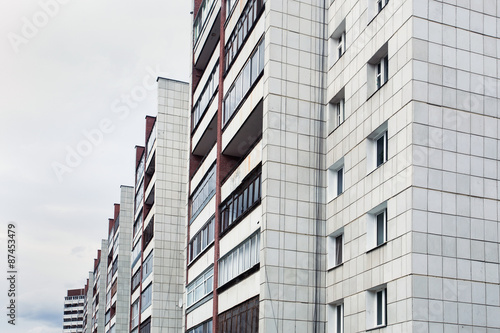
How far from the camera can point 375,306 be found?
24828mm

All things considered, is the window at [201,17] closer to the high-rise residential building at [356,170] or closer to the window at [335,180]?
the high-rise residential building at [356,170]

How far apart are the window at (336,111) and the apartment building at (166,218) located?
23.1m

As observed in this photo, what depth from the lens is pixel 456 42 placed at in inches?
960

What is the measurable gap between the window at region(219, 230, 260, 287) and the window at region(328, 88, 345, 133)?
521cm

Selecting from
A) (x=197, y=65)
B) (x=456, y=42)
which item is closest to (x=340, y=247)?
(x=456, y=42)

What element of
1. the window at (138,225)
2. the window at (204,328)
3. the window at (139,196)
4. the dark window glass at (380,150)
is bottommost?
the window at (204,328)

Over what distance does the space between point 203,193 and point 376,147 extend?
1636 cm

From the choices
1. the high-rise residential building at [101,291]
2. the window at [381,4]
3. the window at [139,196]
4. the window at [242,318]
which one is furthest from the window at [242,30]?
the high-rise residential building at [101,291]

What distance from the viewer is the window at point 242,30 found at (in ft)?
108

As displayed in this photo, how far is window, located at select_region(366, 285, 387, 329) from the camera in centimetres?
2455

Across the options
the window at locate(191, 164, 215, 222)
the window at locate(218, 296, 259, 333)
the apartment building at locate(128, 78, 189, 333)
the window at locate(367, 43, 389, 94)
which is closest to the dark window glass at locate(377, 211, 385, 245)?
the window at locate(367, 43, 389, 94)

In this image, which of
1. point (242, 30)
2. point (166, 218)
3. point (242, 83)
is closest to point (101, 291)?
point (166, 218)

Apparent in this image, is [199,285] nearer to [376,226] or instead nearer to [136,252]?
[376,226]

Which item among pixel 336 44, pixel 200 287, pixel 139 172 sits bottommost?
pixel 200 287
